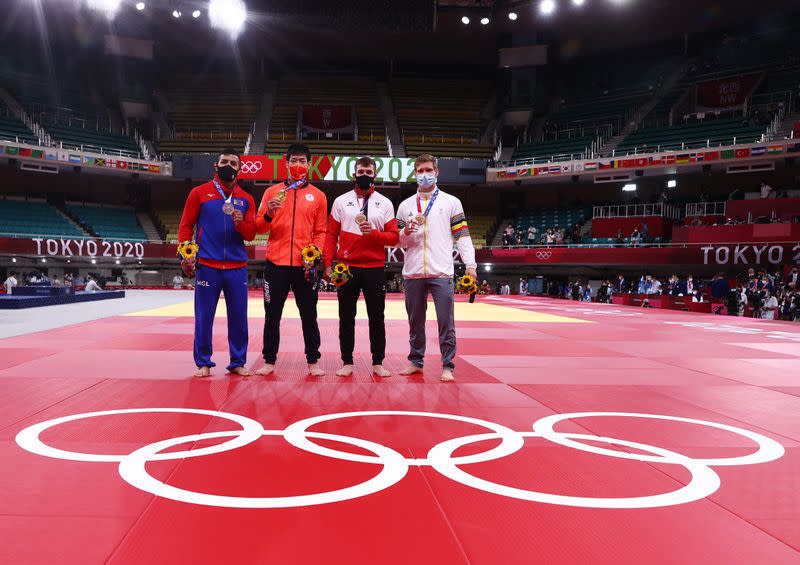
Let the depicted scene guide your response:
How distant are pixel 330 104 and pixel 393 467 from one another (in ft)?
138

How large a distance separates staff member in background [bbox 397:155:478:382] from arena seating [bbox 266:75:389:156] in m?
33.7

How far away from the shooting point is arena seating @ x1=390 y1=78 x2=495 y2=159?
39781 millimetres

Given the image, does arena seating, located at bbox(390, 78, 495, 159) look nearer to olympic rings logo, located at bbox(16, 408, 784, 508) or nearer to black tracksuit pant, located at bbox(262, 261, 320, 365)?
black tracksuit pant, located at bbox(262, 261, 320, 365)

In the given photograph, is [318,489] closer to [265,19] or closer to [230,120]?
[265,19]

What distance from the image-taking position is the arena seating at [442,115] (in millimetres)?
39781

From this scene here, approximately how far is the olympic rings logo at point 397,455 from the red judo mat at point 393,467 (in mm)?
16

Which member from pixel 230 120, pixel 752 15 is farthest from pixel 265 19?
pixel 752 15

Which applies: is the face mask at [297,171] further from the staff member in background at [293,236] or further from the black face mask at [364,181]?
the black face mask at [364,181]

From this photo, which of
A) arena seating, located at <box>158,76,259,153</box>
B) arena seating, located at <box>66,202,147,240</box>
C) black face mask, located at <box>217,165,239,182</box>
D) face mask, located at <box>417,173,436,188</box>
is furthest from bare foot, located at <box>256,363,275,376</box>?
arena seating, located at <box>158,76,259,153</box>

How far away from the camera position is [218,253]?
528 centimetres

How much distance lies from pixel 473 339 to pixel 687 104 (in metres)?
34.3

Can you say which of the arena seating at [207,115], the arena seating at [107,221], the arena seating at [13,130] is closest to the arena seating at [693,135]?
the arena seating at [207,115]

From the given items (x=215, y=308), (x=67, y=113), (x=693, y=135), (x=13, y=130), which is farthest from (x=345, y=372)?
(x=67, y=113)

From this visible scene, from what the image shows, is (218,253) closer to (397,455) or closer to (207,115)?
(397,455)
